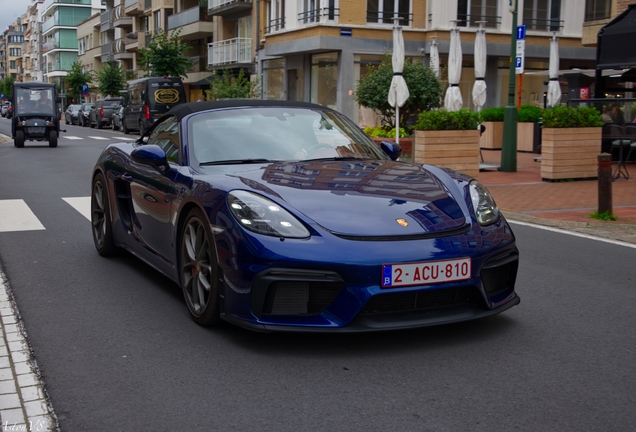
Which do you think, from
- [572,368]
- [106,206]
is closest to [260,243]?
[572,368]

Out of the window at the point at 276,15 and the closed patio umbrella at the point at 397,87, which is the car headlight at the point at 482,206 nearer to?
the closed patio umbrella at the point at 397,87

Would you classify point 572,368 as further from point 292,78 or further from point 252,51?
point 252,51

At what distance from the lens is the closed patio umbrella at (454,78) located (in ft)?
66.7

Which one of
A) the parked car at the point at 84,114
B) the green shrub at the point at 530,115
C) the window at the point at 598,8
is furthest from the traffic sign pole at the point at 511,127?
the parked car at the point at 84,114

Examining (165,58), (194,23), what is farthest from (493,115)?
(194,23)

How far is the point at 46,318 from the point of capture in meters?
5.10

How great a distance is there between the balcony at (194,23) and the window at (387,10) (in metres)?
18.6

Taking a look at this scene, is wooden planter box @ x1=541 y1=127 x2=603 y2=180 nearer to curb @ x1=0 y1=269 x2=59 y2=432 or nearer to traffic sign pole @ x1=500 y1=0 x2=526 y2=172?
traffic sign pole @ x1=500 y1=0 x2=526 y2=172

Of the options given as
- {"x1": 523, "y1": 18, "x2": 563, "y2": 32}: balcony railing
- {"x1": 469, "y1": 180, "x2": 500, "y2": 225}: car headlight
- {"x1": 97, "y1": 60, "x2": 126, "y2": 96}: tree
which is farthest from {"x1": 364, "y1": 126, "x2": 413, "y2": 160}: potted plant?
{"x1": 97, "y1": 60, "x2": 126, "y2": 96}: tree

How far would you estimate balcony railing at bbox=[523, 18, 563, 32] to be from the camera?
38453 millimetres

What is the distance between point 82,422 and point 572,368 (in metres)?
2.36

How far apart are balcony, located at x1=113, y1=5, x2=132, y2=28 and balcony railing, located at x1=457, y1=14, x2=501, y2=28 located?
4399cm

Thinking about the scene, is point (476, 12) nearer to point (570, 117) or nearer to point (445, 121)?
point (570, 117)

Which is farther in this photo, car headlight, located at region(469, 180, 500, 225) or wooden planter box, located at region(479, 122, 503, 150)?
wooden planter box, located at region(479, 122, 503, 150)
